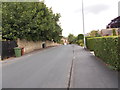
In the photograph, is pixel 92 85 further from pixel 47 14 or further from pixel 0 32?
pixel 47 14

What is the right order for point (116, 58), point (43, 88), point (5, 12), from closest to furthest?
point (43, 88)
point (116, 58)
point (5, 12)

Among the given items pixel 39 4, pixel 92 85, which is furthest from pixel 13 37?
pixel 92 85

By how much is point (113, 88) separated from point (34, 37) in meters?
23.2

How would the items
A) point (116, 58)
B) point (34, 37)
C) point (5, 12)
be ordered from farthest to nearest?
point (34, 37) → point (5, 12) → point (116, 58)

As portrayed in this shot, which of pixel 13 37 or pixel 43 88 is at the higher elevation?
pixel 13 37

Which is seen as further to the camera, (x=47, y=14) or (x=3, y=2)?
(x=47, y=14)

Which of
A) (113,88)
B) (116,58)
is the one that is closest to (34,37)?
(116,58)

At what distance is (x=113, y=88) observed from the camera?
4.60 m

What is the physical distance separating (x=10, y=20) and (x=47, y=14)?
1157cm

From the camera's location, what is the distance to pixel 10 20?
19.4 meters

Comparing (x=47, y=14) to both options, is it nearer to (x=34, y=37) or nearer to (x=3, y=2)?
(x=34, y=37)

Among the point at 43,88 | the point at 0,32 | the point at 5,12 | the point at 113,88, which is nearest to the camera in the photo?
the point at 113,88

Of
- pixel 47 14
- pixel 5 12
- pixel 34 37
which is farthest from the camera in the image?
pixel 47 14

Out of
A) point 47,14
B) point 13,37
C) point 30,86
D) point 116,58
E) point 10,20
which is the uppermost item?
point 47,14
